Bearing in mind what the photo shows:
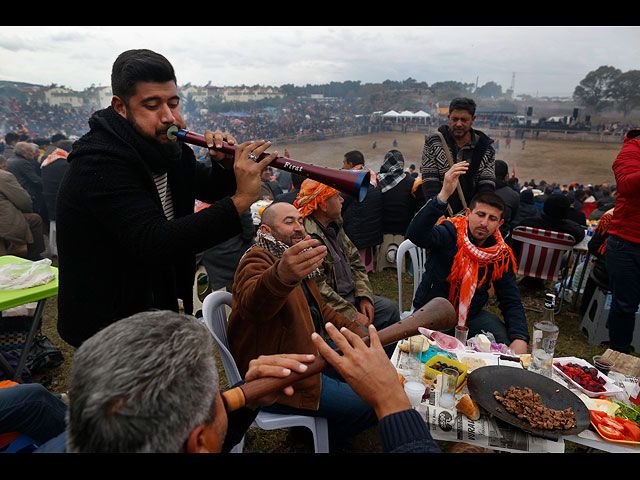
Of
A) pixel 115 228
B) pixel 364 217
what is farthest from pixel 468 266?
pixel 364 217

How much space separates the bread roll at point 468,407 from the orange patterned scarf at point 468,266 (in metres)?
→ 1.44

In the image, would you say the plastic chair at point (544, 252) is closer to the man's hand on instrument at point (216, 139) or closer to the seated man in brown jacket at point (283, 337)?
the seated man in brown jacket at point (283, 337)

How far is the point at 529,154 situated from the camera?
36688mm

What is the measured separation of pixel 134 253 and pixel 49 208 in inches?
276

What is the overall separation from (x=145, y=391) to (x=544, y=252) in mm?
5979

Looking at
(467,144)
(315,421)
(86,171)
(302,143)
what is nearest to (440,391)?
(315,421)

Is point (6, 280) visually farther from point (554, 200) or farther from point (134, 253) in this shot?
point (554, 200)

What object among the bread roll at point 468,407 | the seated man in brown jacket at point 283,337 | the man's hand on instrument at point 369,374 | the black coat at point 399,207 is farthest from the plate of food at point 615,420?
the black coat at point 399,207

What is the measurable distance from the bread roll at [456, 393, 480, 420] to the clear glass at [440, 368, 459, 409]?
5cm

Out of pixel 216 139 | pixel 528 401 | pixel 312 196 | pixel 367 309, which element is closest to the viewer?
pixel 216 139

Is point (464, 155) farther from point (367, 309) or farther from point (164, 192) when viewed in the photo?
point (164, 192)

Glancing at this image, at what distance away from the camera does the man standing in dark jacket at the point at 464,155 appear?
4.16 m

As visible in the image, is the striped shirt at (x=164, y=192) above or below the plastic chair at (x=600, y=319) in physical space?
above

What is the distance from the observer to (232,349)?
254 centimetres
